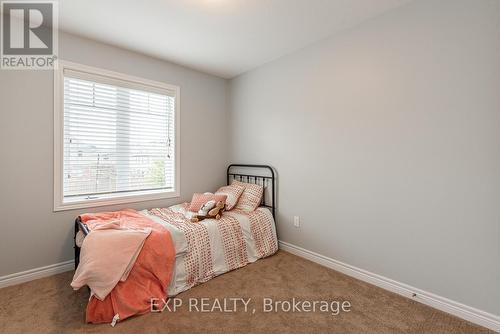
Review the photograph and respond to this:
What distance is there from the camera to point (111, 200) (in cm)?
271

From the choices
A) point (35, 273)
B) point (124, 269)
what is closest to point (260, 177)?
point (124, 269)

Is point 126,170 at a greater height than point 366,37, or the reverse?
point 366,37

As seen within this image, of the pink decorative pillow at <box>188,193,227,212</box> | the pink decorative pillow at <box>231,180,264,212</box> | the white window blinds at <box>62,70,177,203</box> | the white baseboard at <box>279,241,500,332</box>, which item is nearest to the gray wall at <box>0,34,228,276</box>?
the white window blinds at <box>62,70,177,203</box>

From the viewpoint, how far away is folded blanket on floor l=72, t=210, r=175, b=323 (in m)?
1.66

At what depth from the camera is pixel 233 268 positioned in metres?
2.45

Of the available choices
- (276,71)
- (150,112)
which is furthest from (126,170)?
(276,71)

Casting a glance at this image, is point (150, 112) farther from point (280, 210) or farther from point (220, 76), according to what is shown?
point (280, 210)

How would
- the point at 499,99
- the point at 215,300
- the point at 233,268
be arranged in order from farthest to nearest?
1. the point at 233,268
2. the point at 215,300
3. the point at 499,99

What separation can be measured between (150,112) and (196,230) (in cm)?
171

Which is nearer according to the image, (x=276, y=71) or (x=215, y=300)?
(x=215, y=300)

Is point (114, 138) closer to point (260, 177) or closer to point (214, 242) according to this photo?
point (214, 242)

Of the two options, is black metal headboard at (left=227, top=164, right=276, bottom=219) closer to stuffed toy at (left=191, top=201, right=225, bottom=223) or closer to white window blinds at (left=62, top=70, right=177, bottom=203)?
stuffed toy at (left=191, top=201, right=225, bottom=223)

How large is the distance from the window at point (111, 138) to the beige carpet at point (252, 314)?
858 millimetres

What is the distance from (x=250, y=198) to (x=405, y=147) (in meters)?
1.75
